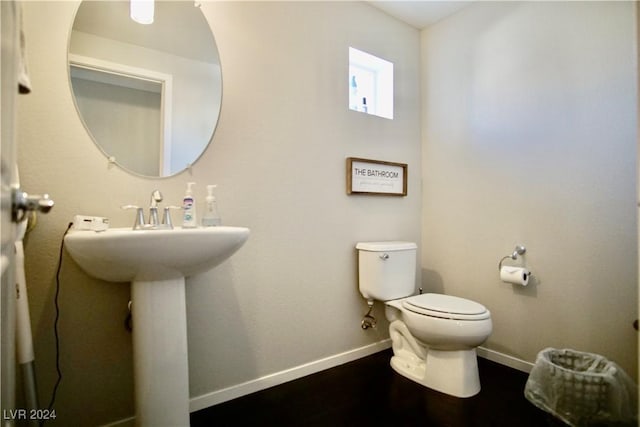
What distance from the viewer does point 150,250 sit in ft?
2.99

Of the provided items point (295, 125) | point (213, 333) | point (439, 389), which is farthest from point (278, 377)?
point (295, 125)

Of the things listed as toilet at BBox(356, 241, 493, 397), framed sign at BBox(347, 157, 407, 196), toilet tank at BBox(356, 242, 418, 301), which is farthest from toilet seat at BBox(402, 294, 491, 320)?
framed sign at BBox(347, 157, 407, 196)

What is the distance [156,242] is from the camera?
2.98ft

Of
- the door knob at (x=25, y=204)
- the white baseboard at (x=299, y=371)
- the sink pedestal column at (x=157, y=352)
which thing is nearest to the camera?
the door knob at (x=25, y=204)

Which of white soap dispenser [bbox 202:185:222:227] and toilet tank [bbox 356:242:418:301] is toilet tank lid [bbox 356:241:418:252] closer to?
toilet tank [bbox 356:242:418:301]

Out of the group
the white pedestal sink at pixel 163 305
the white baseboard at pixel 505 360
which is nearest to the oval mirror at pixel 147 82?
the white pedestal sink at pixel 163 305

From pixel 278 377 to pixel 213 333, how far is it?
44 cm

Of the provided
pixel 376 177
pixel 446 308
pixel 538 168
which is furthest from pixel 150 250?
pixel 538 168

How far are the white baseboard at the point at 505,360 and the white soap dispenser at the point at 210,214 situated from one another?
1741 millimetres

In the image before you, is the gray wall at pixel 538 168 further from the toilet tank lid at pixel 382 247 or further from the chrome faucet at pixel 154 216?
the chrome faucet at pixel 154 216

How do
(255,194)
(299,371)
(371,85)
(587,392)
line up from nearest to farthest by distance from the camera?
1. (587,392)
2. (255,194)
3. (299,371)
4. (371,85)

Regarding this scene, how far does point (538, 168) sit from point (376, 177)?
0.88 metres

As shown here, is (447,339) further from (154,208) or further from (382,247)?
(154,208)

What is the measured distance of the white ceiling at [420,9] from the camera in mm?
2010
